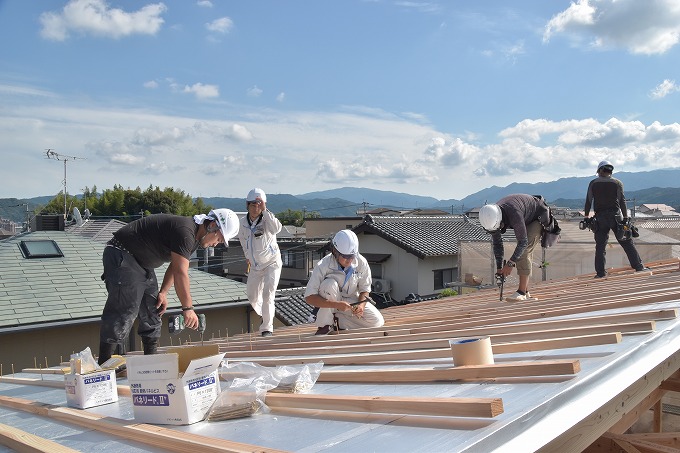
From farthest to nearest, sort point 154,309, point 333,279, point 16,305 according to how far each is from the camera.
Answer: point 16,305 < point 333,279 < point 154,309

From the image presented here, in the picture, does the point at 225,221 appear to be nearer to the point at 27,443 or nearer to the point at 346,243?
the point at 346,243

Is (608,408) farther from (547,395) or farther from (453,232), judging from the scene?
(453,232)

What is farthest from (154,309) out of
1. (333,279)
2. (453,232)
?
(453,232)

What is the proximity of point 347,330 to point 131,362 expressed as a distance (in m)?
3.12

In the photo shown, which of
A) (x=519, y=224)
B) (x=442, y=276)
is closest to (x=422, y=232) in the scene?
(x=442, y=276)

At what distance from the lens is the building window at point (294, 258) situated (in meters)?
28.8

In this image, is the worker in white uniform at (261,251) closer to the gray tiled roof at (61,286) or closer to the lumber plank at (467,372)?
the lumber plank at (467,372)

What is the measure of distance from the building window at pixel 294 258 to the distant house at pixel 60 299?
1533 centimetres

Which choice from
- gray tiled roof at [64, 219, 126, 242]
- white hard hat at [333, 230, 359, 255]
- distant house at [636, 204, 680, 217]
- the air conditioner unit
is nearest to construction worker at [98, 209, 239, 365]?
white hard hat at [333, 230, 359, 255]

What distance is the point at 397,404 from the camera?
202 cm

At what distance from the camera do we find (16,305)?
9.71 meters

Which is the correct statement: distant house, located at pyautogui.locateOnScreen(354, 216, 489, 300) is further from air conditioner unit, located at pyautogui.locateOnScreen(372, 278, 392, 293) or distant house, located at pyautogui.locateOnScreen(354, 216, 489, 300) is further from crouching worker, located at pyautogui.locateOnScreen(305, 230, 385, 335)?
crouching worker, located at pyautogui.locateOnScreen(305, 230, 385, 335)

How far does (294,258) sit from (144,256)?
2530cm

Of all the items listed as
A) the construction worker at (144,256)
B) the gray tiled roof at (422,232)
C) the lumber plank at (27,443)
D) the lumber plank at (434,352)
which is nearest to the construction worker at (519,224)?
the lumber plank at (434,352)
